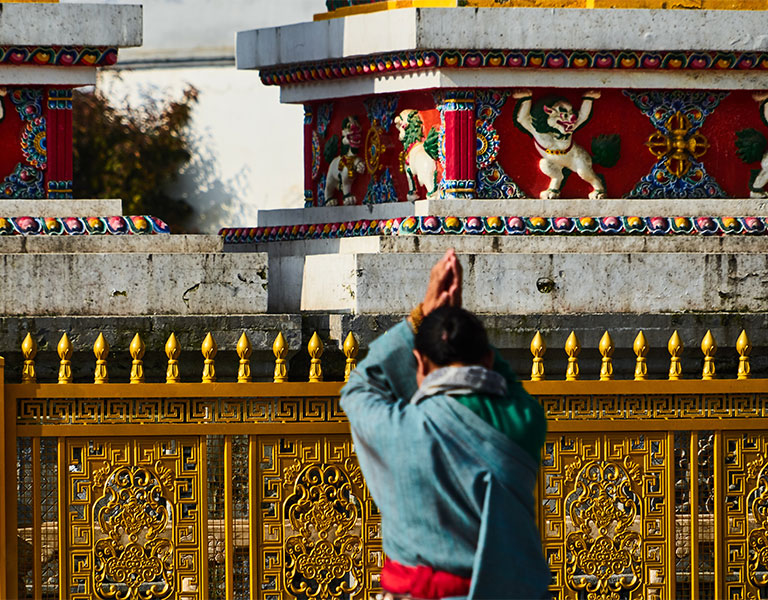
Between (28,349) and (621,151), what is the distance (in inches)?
159

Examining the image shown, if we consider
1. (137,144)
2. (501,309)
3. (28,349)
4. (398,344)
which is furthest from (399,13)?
(137,144)

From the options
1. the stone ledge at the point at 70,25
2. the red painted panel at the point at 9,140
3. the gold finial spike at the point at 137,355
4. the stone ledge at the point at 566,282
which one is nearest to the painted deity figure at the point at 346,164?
the stone ledge at the point at 566,282

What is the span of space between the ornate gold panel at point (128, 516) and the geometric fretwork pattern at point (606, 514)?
1.40 m

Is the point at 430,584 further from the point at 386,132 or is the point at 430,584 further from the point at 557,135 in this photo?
the point at 386,132

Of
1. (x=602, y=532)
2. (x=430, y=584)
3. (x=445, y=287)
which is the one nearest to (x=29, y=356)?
(x=445, y=287)

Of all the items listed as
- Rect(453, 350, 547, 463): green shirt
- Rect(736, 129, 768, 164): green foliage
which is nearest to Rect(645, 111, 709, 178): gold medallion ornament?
Rect(736, 129, 768, 164): green foliage

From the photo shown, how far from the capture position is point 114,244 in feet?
26.6

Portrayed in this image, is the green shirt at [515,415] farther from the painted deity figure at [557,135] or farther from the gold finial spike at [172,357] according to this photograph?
the painted deity figure at [557,135]

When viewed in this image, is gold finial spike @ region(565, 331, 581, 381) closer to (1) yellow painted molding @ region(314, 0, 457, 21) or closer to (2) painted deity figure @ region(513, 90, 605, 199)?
(2) painted deity figure @ region(513, 90, 605, 199)

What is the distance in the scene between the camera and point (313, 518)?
6.48 m

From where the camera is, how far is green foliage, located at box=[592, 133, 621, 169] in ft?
29.9

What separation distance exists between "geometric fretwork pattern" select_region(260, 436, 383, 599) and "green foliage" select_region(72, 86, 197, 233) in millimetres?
13793

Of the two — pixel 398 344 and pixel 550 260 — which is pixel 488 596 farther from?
pixel 550 260

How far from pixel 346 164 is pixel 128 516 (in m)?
3.83
